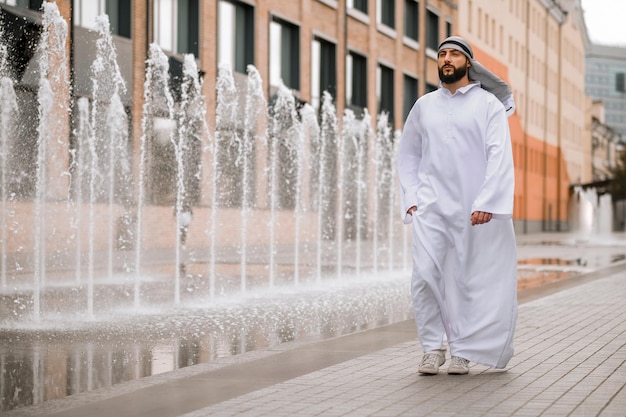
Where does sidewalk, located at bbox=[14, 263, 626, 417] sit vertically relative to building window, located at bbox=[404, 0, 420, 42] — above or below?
below

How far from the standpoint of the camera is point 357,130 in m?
40.8

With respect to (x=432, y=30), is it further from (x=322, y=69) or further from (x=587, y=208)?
(x=587, y=208)

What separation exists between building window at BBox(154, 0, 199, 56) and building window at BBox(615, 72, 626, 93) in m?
165

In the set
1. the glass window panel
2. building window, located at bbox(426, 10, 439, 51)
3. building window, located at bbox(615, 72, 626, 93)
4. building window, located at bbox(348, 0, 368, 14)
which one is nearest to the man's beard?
the glass window panel

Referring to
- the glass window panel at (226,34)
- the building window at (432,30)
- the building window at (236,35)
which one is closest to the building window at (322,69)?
the building window at (236,35)

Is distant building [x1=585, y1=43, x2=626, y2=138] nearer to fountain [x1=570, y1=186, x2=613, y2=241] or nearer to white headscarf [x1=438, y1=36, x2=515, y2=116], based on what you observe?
fountain [x1=570, y1=186, x2=613, y2=241]

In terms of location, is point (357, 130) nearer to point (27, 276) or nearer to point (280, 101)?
point (280, 101)

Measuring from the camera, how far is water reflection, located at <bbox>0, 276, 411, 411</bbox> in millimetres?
6980

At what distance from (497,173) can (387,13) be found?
37272 mm

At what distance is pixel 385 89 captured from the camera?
143ft

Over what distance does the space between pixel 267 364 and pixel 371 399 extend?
1540 millimetres

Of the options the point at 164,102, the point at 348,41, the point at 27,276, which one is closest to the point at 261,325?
the point at 27,276

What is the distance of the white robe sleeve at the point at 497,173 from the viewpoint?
6.98 meters

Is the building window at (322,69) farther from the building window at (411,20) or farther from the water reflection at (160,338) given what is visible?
the water reflection at (160,338)
